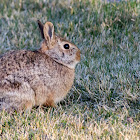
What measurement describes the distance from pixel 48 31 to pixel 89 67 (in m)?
1.10

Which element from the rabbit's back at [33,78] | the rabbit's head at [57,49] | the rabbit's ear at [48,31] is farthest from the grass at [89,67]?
the rabbit's ear at [48,31]

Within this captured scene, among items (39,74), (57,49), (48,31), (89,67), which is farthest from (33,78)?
(89,67)

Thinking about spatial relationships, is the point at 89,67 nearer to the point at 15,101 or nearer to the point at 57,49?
the point at 57,49

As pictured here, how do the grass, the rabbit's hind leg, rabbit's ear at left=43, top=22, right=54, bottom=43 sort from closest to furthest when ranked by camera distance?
the grass → the rabbit's hind leg → rabbit's ear at left=43, top=22, right=54, bottom=43

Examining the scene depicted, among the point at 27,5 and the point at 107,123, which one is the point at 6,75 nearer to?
the point at 107,123

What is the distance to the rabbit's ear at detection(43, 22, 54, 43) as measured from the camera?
4.48m

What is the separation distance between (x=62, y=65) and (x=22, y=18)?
329 cm

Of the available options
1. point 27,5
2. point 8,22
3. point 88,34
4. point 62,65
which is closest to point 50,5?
point 27,5

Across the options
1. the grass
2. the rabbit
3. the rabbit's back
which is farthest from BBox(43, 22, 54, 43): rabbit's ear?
the grass

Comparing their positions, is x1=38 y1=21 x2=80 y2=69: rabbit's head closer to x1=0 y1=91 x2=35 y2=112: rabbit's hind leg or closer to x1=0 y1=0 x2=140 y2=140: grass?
x1=0 y1=0 x2=140 y2=140: grass

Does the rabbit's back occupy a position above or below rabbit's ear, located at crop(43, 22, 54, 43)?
below

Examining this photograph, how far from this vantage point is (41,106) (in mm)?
4363

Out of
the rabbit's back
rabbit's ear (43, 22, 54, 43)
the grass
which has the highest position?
rabbit's ear (43, 22, 54, 43)

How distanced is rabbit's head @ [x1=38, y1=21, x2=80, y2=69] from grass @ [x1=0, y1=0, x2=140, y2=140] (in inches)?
18.7
